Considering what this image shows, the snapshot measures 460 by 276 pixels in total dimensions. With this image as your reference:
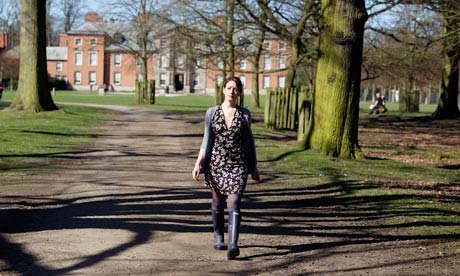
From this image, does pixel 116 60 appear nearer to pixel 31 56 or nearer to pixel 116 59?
pixel 116 59

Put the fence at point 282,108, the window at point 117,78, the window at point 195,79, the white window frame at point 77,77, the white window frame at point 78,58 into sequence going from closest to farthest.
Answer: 1. the fence at point 282,108
2. the window at point 195,79
3. the window at point 117,78
4. the white window frame at point 78,58
5. the white window frame at point 77,77

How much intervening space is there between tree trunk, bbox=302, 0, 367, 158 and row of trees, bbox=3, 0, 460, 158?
2cm

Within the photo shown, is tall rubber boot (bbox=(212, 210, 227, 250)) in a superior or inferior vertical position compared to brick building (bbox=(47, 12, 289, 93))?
inferior

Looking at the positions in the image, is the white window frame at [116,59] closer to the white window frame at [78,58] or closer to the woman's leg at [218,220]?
the white window frame at [78,58]

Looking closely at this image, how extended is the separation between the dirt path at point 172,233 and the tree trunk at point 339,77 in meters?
3.75

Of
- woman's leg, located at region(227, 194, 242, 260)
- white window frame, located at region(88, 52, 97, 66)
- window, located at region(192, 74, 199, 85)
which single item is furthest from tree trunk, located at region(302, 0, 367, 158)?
white window frame, located at region(88, 52, 97, 66)

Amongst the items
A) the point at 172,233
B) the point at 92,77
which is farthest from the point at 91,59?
the point at 172,233

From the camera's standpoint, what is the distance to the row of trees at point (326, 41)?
15.4m

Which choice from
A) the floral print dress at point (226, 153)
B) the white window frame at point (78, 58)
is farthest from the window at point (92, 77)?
the floral print dress at point (226, 153)

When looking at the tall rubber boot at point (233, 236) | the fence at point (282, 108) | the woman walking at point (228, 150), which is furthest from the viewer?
the fence at point (282, 108)

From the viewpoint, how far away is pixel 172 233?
759 centimetres

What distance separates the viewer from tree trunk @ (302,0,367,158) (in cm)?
1518

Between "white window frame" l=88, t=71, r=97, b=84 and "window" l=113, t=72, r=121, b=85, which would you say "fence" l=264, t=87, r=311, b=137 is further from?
"white window frame" l=88, t=71, r=97, b=84

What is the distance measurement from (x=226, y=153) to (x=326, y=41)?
9382mm
